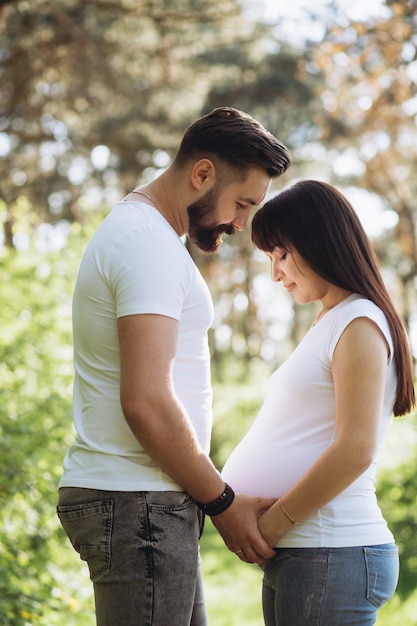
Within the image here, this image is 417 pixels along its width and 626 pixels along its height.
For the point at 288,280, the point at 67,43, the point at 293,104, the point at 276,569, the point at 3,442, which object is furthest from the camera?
the point at 293,104

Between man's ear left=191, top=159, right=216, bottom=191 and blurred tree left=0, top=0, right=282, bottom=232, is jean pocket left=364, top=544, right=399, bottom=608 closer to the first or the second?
man's ear left=191, top=159, right=216, bottom=191

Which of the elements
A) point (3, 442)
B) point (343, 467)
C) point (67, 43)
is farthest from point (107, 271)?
point (67, 43)

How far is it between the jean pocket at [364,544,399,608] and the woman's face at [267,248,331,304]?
760 mm

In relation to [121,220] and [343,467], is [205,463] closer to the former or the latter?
[343,467]

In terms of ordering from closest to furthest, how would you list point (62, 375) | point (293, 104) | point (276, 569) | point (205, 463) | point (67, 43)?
point (205, 463)
point (276, 569)
point (62, 375)
point (67, 43)
point (293, 104)

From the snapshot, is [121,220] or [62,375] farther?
[62,375]

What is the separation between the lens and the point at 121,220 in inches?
85.7

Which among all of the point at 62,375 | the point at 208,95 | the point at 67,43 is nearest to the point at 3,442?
the point at 62,375

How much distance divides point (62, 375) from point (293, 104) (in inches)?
424

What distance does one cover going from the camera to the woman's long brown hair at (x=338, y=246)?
7.60ft

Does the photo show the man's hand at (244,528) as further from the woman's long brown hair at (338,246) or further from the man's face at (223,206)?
the man's face at (223,206)

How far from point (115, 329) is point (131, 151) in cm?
1294

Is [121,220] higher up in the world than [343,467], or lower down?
higher up

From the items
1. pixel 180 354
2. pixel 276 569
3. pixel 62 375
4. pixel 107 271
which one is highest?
pixel 107 271
